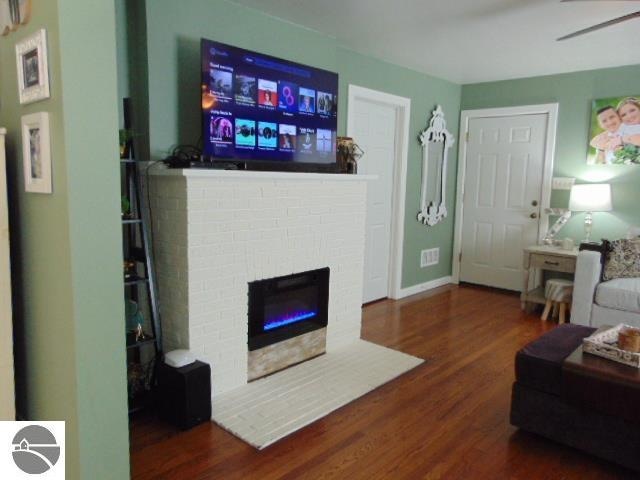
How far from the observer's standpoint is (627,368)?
2.07m

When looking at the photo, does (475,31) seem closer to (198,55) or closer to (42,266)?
(198,55)

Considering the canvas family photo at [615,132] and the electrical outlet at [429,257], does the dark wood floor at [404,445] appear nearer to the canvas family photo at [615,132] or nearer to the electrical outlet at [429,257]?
the electrical outlet at [429,257]

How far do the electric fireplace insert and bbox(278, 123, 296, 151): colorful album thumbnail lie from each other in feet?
2.76

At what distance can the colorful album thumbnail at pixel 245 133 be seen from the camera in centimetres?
275

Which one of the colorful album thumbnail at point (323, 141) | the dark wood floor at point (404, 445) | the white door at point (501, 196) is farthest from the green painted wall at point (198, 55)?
the dark wood floor at point (404, 445)

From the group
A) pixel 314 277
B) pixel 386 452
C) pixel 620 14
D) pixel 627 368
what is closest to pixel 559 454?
pixel 627 368

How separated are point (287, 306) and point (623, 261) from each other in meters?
2.83

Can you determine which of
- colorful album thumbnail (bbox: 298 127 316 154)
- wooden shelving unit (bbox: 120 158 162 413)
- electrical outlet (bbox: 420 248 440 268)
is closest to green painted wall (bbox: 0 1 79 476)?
wooden shelving unit (bbox: 120 158 162 413)

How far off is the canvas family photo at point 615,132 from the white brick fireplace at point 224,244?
2.94m

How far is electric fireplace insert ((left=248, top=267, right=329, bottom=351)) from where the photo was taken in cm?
288

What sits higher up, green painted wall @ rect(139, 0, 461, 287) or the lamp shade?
green painted wall @ rect(139, 0, 461, 287)

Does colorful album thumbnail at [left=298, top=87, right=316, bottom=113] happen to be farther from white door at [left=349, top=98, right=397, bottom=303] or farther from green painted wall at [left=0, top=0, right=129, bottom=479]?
green painted wall at [left=0, top=0, right=129, bottom=479]

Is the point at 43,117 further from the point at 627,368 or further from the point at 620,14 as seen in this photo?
the point at 620,14

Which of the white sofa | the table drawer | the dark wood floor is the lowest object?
the dark wood floor
